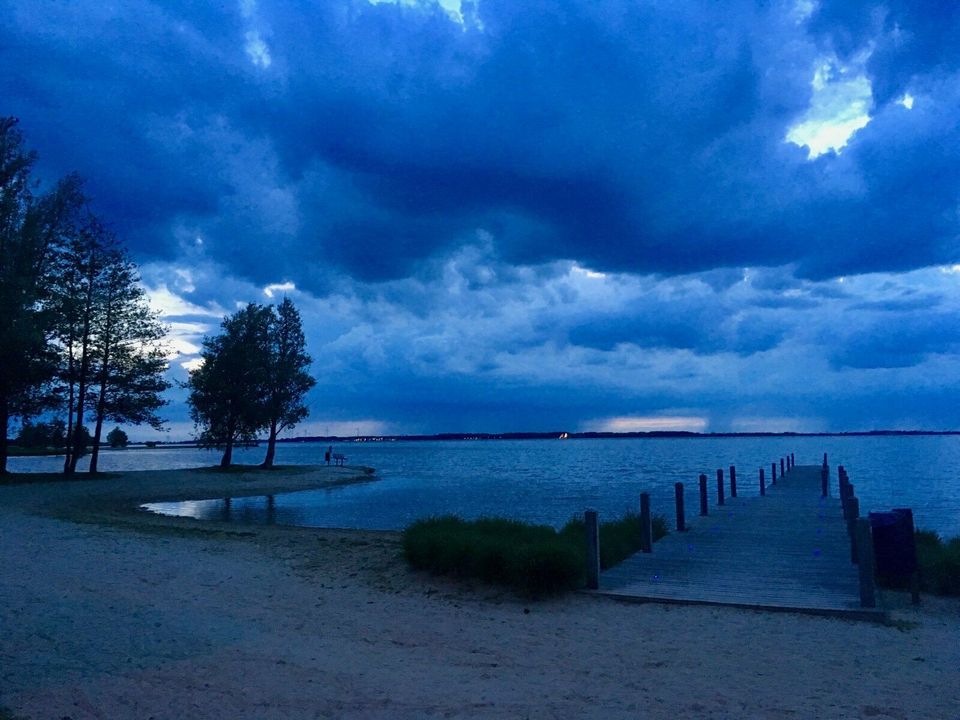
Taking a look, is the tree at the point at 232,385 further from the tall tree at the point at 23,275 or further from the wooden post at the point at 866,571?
the wooden post at the point at 866,571

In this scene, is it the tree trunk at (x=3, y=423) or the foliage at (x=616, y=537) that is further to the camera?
the tree trunk at (x=3, y=423)

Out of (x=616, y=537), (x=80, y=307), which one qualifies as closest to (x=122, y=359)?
(x=80, y=307)

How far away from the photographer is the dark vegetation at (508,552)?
34.2 ft

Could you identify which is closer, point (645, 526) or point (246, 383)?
point (645, 526)

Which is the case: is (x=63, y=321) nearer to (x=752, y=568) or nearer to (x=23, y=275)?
(x=23, y=275)

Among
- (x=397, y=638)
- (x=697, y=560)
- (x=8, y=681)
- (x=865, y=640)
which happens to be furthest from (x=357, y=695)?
(x=697, y=560)

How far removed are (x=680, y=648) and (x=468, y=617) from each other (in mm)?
2851

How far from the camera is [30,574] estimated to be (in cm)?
1086

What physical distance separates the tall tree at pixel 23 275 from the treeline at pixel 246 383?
51.9 feet

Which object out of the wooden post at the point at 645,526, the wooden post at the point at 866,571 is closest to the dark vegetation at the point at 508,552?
the wooden post at the point at 645,526

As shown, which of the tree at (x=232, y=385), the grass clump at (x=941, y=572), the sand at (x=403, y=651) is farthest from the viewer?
the tree at (x=232, y=385)

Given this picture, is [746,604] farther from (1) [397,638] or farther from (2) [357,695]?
(2) [357,695]

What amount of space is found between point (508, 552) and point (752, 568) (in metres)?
4.60

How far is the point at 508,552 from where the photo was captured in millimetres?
10891
